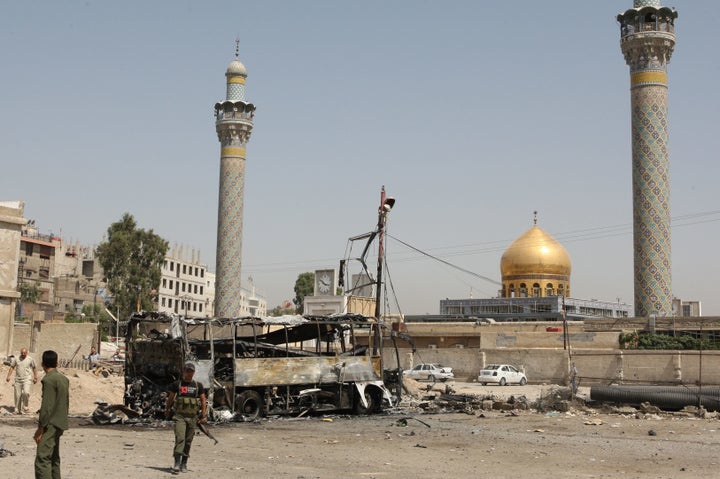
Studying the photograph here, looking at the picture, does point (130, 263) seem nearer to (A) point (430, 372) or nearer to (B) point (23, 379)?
(A) point (430, 372)

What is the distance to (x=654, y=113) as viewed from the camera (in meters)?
39.8

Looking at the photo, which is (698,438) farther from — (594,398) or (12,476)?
(12,476)

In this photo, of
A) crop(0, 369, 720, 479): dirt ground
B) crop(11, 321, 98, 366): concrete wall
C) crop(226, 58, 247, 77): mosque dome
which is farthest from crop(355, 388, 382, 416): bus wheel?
crop(226, 58, 247, 77): mosque dome

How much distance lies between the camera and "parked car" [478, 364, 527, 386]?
34500mm

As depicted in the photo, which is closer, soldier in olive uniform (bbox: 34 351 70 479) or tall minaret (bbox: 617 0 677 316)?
soldier in olive uniform (bbox: 34 351 70 479)

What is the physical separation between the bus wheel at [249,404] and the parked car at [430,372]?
19405mm

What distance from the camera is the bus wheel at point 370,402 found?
1894cm

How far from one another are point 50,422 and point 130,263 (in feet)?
152

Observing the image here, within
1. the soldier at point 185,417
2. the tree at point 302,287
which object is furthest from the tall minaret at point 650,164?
the tree at point 302,287

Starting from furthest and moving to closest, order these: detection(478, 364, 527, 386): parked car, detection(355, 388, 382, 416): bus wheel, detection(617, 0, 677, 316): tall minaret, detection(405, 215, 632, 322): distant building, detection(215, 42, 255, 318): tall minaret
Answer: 1. detection(405, 215, 632, 322): distant building
2. detection(215, 42, 255, 318): tall minaret
3. detection(617, 0, 677, 316): tall minaret
4. detection(478, 364, 527, 386): parked car
5. detection(355, 388, 382, 416): bus wheel

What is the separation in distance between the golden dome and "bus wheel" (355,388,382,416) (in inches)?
1850

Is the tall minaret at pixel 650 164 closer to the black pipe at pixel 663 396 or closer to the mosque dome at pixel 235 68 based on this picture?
the black pipe at pixel 663 396

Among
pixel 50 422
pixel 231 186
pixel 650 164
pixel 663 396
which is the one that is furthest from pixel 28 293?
pixel 50 422

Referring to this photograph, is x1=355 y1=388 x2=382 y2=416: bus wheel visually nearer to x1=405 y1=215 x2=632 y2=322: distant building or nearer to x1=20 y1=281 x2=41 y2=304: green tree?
x1=405 y1=215 x2=632 y2=322: distant building
